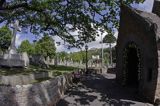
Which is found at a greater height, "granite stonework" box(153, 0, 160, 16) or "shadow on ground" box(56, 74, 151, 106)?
"granite stonework" box(153, 0, 160, 16)

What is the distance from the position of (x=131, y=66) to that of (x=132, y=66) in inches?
5.2

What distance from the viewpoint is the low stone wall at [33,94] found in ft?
56.8

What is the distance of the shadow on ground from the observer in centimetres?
2541

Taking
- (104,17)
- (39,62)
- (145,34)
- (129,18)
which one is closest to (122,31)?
(129,18)

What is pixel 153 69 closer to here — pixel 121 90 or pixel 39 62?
pixel 121 90

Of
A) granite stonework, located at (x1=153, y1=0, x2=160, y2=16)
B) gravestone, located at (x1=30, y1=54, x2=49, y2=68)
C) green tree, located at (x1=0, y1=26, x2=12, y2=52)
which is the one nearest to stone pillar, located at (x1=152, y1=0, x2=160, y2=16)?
granite stonework, located at (x1=153, y1=0, x2=160, y2=16)

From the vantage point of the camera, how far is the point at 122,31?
115 ft

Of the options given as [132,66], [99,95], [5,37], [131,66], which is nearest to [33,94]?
[99,95]

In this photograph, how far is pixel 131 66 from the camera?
36031 millimetres

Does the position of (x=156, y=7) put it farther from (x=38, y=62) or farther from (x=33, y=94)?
(x=33, y=94)

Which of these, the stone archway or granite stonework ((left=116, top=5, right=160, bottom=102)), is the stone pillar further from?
the stone archway

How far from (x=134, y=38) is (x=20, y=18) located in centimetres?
1092

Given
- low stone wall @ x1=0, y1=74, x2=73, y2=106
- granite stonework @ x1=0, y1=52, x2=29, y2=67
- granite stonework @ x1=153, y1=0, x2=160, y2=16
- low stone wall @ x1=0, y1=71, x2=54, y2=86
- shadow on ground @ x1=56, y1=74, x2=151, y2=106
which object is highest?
granite stonework @ x1=153, y1=0, x2=160, y2=16

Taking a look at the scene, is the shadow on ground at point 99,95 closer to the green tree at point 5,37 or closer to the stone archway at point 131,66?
the stone archway at point 131,66
